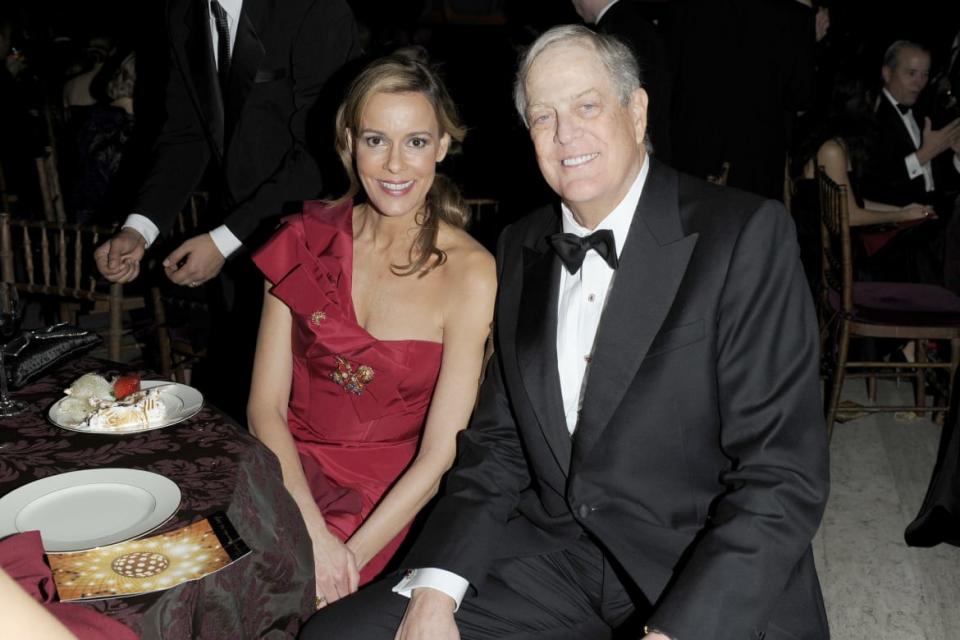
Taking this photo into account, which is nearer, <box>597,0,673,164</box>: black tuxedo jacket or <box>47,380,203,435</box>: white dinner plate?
<box>47,380,203,435</box>: white dinner plate

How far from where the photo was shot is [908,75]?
454 cm

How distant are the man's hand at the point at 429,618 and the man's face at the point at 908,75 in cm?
403

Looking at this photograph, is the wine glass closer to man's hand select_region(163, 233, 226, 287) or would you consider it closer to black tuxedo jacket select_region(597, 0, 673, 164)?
man's hand select_region(163, 233, 226, 287)

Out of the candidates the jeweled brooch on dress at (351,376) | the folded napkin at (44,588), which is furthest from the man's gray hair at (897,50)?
the folded napkin at (44,588)

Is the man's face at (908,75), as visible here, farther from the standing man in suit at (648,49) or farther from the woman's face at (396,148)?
the woman's face at (396,148)

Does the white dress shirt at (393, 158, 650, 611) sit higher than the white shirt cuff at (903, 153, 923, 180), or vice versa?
the white dress shirt at (393, 158, 650, 611)

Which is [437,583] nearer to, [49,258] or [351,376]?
[351,376]

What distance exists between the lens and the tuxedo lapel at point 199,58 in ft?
8.65

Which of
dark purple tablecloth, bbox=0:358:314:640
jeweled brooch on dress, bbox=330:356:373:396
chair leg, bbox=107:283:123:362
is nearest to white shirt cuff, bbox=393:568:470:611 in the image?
dark purple tablecloth, bbox=0:358:314:640

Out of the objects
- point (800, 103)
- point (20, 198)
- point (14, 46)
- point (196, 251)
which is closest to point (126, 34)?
point (14, 46)

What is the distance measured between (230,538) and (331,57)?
1.79 metres

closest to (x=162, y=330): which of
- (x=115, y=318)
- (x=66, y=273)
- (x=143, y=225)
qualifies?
(x=66, y=273)

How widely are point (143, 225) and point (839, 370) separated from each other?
8.53 ft

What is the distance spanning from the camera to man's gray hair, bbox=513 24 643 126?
1.64m
